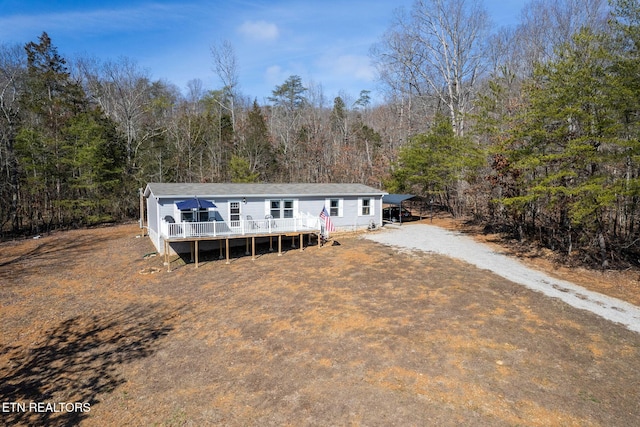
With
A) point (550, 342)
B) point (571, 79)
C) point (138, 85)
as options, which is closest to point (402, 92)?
point (571, 79)

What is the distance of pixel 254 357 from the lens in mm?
6965

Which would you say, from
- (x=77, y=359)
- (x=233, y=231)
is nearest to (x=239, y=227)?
(x=233, y=231)

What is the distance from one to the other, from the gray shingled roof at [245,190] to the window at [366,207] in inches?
22.1

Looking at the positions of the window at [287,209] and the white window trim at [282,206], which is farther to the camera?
the window at [287,209]

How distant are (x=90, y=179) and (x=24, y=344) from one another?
21.8 metres

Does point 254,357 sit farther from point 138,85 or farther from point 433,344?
point 138,85

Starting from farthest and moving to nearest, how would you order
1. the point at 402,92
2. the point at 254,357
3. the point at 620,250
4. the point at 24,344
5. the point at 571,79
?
the point at 402,92, the point at 620,250, the point at 571,79, the point at 24,344, the point at 254,357

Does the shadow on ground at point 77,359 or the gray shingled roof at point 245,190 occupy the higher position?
the gray shingled roof at point 245,190

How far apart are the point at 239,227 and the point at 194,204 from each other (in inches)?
91.1

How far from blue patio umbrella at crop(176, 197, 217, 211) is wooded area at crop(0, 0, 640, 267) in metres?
13.1

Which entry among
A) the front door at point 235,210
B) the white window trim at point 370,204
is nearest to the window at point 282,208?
the front door at point 235,210

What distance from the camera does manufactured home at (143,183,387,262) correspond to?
14.5 m

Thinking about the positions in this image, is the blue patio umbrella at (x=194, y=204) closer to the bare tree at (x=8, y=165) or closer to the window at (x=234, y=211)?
the window at (x=234, y=211)

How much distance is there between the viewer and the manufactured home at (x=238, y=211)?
14.5m
